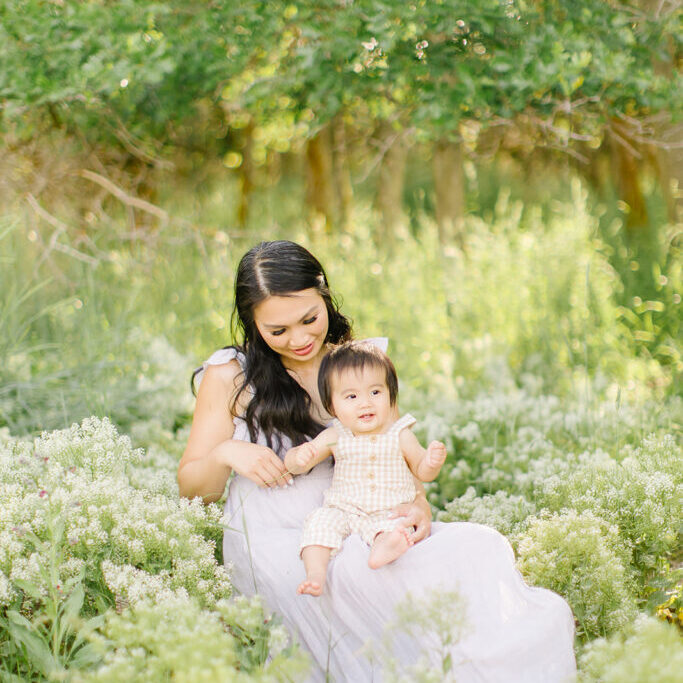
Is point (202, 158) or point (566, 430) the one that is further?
point (202, 158)

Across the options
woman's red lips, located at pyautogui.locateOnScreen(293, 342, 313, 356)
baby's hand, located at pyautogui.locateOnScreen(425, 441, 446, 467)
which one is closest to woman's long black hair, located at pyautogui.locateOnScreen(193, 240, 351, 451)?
woman's red lips, located at pyautogui.locateOnScreen(293, 342, 313, 356)

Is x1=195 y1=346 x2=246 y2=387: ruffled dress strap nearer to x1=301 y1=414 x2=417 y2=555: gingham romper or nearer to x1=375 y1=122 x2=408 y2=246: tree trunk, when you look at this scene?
x1=301 y1=414 x2=417 y2=555: gingham romper

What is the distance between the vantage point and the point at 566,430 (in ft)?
13.5

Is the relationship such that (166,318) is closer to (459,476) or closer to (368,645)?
(459,476)

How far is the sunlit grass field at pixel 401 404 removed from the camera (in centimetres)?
227

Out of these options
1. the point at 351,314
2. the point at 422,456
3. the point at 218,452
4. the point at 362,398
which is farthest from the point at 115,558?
the point at 351,314

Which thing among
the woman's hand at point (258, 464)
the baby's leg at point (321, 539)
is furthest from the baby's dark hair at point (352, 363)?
the baby's leg at point (321, 539)

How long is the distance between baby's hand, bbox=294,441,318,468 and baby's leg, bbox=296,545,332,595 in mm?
297

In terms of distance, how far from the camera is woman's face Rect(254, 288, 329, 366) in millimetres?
2863

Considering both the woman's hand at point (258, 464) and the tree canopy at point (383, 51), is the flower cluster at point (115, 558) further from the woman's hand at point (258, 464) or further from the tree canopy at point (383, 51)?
the tree canopy at point (383, 51)

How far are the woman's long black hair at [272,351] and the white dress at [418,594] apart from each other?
1.25 feet

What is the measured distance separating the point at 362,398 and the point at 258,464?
0.43 metres

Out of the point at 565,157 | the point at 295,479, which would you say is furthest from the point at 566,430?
the point at 565,157

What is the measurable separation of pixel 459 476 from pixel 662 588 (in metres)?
1.18
